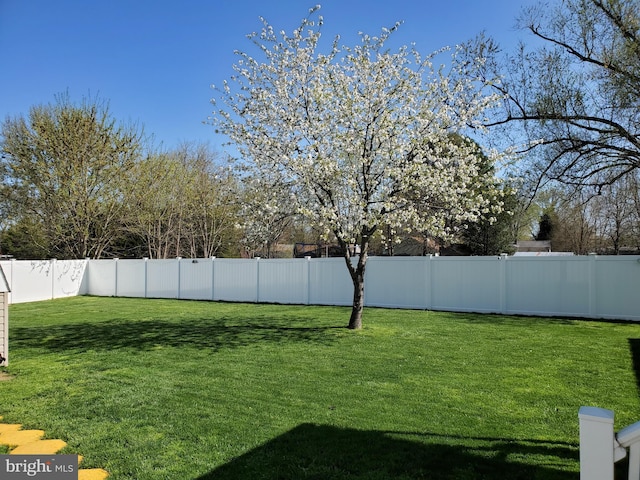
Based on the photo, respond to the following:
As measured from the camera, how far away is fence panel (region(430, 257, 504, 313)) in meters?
12.1

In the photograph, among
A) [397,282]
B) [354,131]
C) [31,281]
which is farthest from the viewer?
[31,281]

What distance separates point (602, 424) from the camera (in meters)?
1.62

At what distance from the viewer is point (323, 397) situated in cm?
481

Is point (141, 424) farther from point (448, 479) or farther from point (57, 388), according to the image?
point (448, 479)

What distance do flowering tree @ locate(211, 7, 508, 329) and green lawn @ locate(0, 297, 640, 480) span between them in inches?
93.3

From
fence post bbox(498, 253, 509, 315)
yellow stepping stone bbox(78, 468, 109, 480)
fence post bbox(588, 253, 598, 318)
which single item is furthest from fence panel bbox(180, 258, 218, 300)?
yellow stepping stone bbox(78, 468, 109, 480)

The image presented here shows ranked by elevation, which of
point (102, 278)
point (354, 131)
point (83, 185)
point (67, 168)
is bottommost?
point (102, 278)

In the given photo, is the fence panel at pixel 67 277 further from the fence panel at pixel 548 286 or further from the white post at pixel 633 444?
the white post at pixel 633 444

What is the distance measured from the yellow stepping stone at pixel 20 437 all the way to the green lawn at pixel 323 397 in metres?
0.14

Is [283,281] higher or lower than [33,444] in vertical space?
higher

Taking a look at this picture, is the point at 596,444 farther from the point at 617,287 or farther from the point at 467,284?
Result: the point at 467,284

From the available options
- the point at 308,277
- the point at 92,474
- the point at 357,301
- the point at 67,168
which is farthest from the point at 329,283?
the point at 67,168

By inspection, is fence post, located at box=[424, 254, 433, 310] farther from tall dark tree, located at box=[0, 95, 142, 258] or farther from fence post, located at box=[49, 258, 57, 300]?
tall dark tree, located at box=[0, 95, 142, 258]

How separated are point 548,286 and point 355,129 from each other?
6.94 metres
